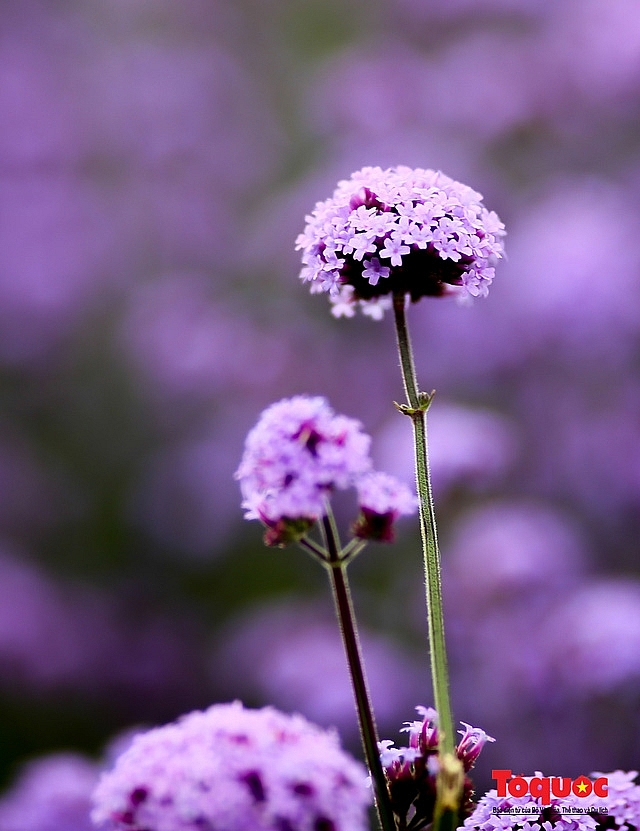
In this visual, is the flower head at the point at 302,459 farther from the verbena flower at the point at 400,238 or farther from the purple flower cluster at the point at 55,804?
the purple flower cluster at the point at 55,804

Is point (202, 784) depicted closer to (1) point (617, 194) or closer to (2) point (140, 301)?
(1) point (617, 194)

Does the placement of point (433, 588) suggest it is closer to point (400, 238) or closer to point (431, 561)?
point (431, 561)

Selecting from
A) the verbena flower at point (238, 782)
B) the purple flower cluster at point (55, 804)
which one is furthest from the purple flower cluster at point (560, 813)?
the purple flower cluster at point (55, 804)

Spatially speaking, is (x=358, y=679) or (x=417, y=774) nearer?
(x=358, y=679)

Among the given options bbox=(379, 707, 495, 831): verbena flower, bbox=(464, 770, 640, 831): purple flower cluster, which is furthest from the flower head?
bbox=(464, 770, 640, 831): purple flower cluster

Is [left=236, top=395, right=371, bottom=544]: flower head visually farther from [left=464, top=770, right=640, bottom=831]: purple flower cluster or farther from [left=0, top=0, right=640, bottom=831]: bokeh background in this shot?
[left=0, top=0, right=640, bottom=831]: bokeh background

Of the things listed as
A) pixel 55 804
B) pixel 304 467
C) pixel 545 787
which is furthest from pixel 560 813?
pixel 55 804

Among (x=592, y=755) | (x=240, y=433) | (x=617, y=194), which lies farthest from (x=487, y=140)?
(x=592, y=755)
